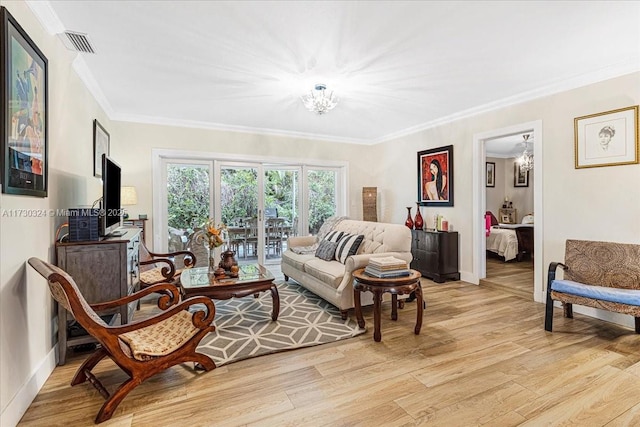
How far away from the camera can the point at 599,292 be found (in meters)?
2.80

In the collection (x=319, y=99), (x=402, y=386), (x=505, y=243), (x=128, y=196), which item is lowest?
(x=402, y=386)

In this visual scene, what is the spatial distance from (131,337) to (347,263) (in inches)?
76.5

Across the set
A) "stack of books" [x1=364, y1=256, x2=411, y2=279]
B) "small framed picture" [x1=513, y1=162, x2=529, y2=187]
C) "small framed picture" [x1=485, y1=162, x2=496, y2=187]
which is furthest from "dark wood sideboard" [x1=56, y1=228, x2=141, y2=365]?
"small framed picture" [x1=513, y1=162, x2=529, y2=187]

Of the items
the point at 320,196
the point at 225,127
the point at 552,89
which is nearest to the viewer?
the point at 552,89

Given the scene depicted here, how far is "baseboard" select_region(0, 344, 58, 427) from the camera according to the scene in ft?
5.55

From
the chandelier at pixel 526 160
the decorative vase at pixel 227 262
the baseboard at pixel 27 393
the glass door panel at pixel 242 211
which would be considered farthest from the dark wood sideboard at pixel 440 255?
the baseboard at pixel 27 393

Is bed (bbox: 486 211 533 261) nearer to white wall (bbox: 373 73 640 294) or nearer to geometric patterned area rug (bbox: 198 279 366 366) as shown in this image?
white wall (bbox: 373 73 640 294)

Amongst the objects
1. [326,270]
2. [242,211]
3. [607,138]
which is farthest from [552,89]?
[242,211]

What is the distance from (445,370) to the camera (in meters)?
2.31

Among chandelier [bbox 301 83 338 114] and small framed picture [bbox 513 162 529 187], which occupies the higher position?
chandelier [bbox 301 83 338 114]

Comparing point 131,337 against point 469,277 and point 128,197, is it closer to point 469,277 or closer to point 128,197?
point 128,197

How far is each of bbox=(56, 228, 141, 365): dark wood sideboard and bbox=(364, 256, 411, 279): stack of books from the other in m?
2.12

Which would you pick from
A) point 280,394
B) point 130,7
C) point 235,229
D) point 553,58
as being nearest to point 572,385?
point 280,394

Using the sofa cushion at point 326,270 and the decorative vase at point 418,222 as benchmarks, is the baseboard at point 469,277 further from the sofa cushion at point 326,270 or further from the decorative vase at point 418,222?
the sofa cushion at point 326,270
